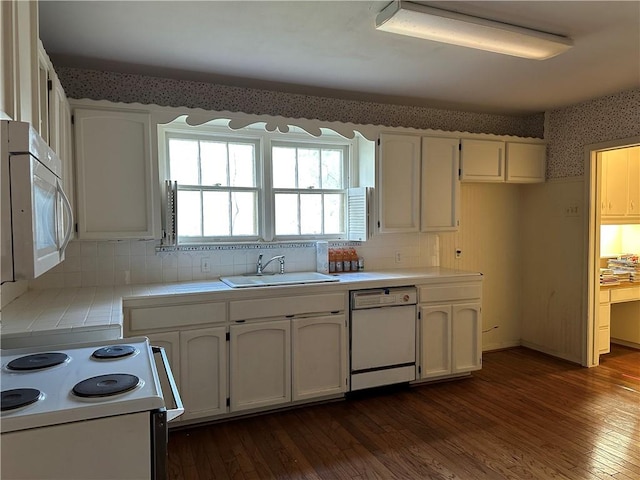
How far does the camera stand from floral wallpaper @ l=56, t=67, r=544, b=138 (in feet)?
10.5

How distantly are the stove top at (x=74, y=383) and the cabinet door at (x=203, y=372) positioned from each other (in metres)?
1.12

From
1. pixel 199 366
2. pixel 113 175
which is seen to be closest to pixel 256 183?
pixel 113 175

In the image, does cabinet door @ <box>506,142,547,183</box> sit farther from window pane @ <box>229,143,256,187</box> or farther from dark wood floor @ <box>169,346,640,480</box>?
window pane @ <box>229,143,256,187</box>

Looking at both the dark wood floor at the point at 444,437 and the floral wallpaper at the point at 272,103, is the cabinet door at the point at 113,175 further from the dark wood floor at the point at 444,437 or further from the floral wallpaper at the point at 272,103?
the dark wood floor at the point at 444,437

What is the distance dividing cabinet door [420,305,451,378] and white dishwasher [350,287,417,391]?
0.29 ft

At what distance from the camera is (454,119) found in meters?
4.44

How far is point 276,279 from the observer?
11.5ft

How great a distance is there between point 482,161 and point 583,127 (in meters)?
0.98

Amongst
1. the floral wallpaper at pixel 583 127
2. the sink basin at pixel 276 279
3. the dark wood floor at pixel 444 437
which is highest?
the floral wallpaper at pixel 583 127

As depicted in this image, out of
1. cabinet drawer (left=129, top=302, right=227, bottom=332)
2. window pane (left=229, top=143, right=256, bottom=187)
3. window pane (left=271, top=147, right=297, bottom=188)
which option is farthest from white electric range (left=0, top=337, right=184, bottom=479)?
window pane (left=271, top=147, right=297, bottom=188)

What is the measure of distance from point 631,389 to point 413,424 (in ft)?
6.39

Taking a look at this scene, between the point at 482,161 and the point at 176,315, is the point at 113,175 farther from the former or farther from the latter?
the point at 482,161

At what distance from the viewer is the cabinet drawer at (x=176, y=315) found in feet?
9.11

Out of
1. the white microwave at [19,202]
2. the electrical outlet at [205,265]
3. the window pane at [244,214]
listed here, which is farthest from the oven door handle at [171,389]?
the window pane at [244,214]
